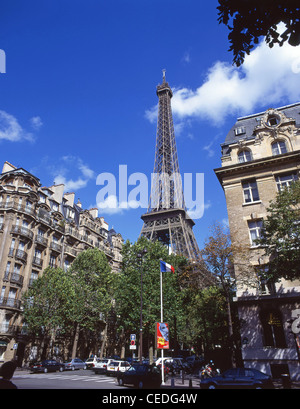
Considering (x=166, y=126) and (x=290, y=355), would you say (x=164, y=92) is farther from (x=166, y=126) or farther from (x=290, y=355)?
(x=290, y=355)

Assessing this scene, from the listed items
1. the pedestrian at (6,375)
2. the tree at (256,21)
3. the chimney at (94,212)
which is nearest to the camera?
the pedestrian at (6,375)

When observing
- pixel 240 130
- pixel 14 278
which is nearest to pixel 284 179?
pixel 240 130

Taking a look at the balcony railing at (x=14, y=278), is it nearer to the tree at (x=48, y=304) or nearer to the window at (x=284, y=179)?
the tree at (x=48, y=304)

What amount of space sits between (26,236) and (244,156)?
30.5m

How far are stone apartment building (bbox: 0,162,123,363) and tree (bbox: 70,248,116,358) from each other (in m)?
6.33

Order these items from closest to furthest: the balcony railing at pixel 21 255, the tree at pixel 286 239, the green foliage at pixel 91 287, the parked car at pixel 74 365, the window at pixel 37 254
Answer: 1. the tree at pixel 286 239
2. the parked car at pixel 74 365
3. the balcony railing at pixel 21 255
4. the green foliage at pixel 91 287
5. the window at pixel 37 254

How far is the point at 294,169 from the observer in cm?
2620

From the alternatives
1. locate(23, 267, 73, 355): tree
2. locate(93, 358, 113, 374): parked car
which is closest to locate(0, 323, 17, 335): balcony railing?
locate(23, 267, 73, 355): tree

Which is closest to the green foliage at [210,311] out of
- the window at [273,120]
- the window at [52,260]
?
the window at [273,120]

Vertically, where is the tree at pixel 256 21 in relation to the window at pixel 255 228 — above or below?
below

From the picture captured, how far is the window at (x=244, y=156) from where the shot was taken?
28688mm

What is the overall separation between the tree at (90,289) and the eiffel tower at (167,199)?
14.9 metres

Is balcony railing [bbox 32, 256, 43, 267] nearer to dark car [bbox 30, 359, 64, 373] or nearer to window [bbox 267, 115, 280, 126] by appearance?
dark car [bbox 30, 359, 64, 373]

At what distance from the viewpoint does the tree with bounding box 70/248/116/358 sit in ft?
131
